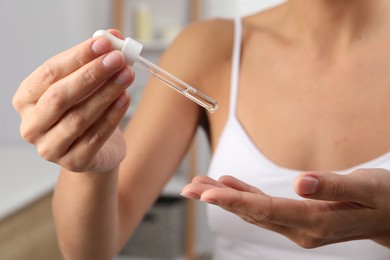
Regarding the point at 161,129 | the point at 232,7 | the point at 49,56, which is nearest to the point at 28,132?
the point at 161,129

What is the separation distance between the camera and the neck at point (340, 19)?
3.35 feet

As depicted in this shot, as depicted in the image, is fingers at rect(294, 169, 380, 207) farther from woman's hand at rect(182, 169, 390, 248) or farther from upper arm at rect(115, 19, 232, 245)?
upper arm at rect(115, 19, 232, 245)

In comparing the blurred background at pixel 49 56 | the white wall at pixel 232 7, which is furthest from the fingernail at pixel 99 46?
the white wall at pixel 232 7

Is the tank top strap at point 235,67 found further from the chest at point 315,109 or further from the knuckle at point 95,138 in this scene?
the knuckle at point 95,138

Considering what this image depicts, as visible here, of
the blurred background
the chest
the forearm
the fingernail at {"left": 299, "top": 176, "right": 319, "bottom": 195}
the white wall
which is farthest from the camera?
the white wall

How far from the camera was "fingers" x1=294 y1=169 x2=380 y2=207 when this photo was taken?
1.79ft

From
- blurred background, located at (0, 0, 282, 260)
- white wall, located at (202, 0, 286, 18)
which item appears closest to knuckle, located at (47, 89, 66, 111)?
blurred background, located at (0, 0, 282, 260)

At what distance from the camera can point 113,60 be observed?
1.93 feet

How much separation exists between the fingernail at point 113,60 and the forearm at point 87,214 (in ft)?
0.74

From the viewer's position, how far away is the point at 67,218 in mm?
870

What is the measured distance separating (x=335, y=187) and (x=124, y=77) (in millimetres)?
222

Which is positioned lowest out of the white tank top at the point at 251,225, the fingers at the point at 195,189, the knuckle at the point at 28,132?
the white tank top at the point at 251,225

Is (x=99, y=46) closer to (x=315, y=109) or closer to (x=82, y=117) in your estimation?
(x=82, y=117)

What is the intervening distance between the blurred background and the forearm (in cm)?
40
